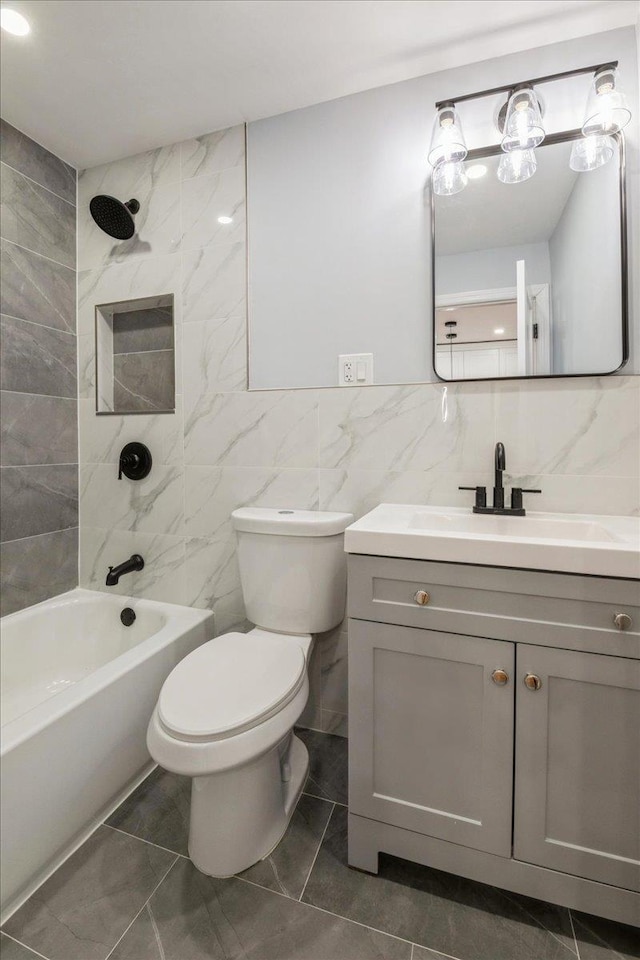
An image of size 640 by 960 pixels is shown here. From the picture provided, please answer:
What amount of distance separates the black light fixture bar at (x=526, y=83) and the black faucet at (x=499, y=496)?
106cm

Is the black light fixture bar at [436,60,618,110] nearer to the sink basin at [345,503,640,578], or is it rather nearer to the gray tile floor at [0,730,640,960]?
the sink basin at [345,503,640,578]

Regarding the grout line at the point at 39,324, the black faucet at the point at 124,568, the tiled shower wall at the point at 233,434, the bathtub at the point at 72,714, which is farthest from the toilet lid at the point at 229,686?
the grout line at the point at 39,324

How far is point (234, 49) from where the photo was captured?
4.39 ft

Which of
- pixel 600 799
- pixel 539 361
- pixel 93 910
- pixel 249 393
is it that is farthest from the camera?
pixel 249 393

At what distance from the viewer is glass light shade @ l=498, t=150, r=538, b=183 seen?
51.6 inches

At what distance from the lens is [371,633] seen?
42.1 inches

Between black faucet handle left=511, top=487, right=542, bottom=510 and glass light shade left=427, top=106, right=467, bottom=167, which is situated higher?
glass light shade left=427, top=106, right=467, bottom=167

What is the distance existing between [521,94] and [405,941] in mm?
2226

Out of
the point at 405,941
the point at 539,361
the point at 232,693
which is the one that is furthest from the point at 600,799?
the point at 539,361

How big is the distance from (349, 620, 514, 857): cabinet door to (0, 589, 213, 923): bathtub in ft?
2.39

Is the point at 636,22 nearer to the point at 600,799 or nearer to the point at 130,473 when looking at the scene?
the point at 600,799

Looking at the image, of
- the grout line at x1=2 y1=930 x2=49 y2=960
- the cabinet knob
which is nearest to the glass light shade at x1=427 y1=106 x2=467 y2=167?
the cabinet knob

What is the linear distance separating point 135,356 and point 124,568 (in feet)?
3.15

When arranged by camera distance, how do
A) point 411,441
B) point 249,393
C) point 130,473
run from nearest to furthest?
point 411,441 → point 249,393 → point 130,473
